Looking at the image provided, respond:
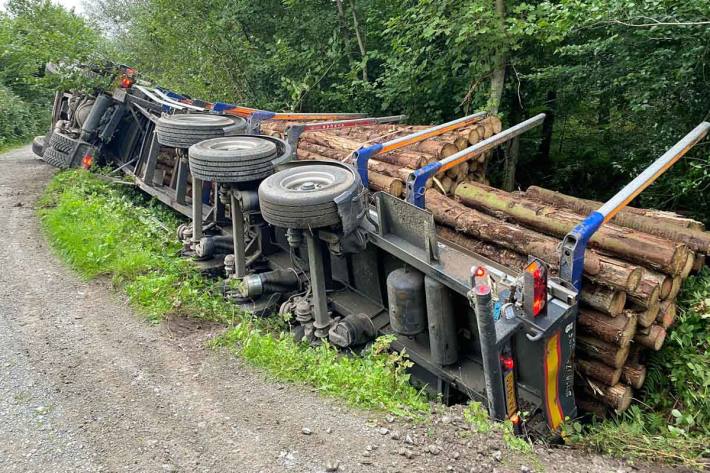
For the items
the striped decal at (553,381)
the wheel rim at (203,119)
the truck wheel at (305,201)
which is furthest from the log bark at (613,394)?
the wheel rim at (203,119)

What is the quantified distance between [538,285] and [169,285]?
3681 mm

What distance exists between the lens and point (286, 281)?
5500 mm

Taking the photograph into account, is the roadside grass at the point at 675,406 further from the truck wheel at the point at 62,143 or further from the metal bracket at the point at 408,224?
the truck wheel at the point at 62,143

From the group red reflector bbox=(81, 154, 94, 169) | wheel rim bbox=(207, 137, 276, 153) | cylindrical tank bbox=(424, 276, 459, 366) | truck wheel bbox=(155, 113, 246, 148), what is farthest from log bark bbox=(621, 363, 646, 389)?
red reflector bbox=(81, 154, 94, 169)

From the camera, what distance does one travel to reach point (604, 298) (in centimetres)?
353

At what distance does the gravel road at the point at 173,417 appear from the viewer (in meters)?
2.94

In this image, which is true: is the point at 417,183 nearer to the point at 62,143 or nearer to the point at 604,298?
the point at 604,298

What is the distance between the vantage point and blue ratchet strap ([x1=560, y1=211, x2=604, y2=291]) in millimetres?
3332

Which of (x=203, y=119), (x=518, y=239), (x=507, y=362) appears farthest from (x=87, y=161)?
(x=507, y=362)

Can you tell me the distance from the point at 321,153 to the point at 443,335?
2.91 metres

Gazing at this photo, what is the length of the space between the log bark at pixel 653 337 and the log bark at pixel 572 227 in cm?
42

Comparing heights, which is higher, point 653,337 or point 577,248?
point 577,248

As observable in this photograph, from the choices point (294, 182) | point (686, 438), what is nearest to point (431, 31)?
point (294, 182)

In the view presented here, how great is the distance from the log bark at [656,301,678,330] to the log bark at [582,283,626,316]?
0.39 meters
